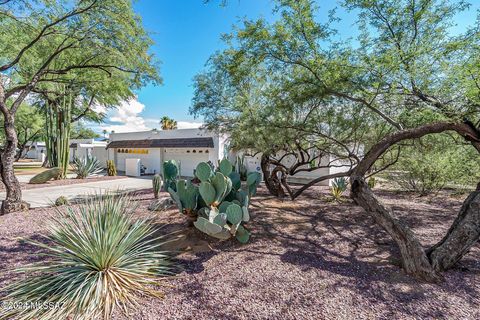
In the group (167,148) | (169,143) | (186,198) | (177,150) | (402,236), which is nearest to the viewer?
(402,236)

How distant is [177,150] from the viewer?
1783 cm

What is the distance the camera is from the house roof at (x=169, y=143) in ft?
53.3

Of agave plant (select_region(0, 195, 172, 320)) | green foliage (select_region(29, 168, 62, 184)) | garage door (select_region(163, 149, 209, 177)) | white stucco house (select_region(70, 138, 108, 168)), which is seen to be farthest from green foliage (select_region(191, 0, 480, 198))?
white stucco house (select_region(70, 138, 108, 168))

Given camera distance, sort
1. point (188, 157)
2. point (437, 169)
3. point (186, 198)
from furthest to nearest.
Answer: point (188, 157), point (437, 169), point (186, 198)

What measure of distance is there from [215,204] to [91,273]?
1959 millimetres

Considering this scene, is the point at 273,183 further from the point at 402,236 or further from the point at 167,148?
the point at 167,148

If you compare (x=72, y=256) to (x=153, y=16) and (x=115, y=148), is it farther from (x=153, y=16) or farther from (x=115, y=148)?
(x=115, y=148)

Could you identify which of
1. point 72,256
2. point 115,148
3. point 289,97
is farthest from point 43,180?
point 289,97

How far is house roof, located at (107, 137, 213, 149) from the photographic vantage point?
16.2 meters

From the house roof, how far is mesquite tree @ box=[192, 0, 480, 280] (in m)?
10.2

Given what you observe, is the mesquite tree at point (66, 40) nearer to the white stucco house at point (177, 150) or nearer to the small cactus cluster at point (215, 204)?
the small cactus cluster at point (215, 204)

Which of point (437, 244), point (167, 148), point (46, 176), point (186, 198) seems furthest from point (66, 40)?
point (167, 148)

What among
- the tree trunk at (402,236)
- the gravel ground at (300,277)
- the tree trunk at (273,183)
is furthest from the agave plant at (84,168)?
the tree trunk at (402,236)

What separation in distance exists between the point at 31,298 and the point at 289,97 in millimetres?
5958
